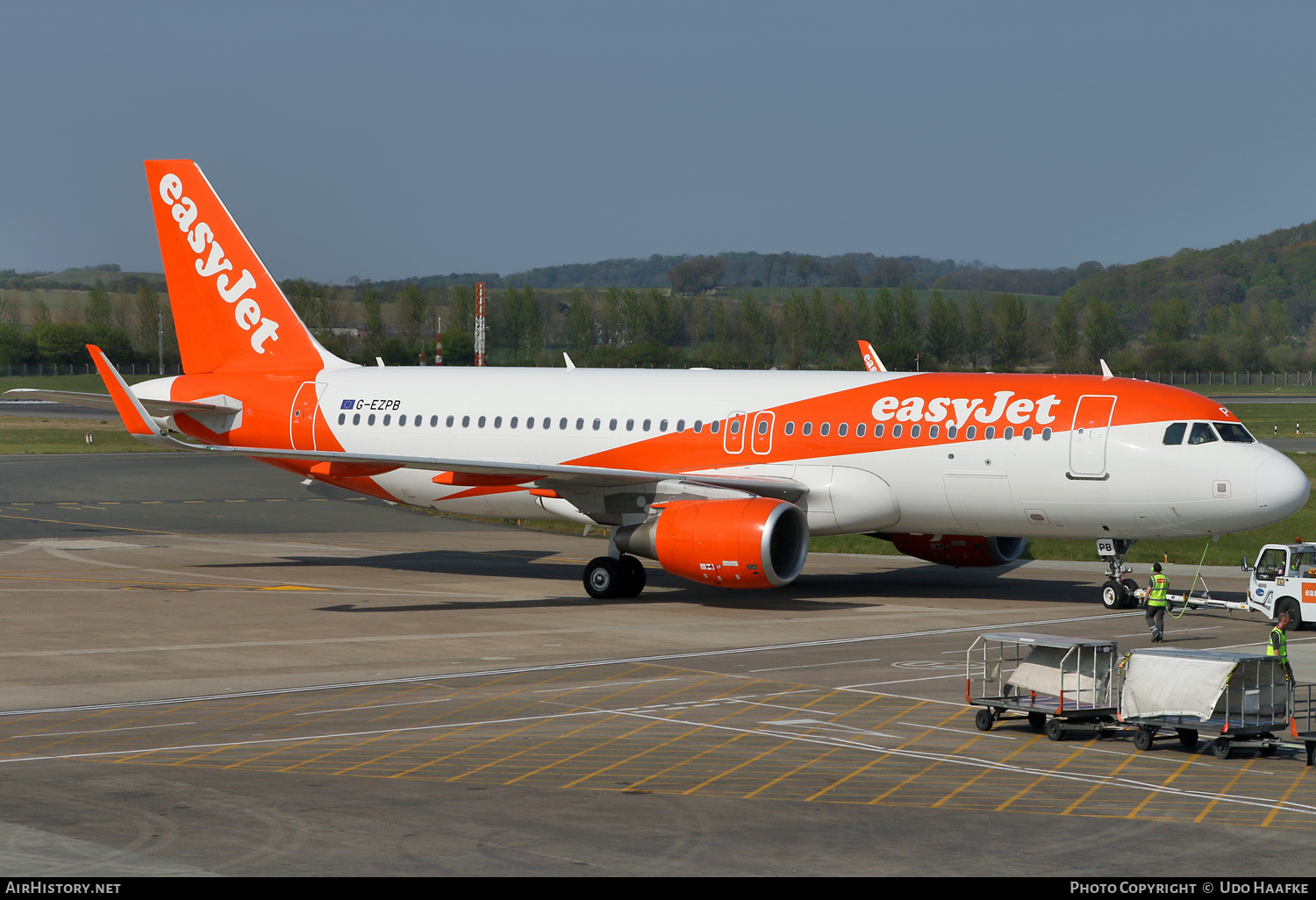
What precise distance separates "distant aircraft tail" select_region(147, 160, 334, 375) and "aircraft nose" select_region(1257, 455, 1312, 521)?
23770 millimetres

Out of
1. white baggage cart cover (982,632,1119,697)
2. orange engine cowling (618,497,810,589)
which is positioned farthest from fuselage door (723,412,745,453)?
white baggage cart cover (982,632,1119,697)

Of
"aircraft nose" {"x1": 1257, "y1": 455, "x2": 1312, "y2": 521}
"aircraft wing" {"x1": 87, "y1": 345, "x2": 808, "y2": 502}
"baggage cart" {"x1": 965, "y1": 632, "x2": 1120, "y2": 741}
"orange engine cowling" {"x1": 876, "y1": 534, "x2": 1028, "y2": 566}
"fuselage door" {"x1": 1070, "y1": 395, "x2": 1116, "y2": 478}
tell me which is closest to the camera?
"baggage cart" {"x1": 965, "y1": 632, "x2": 1120, "y2": 741}

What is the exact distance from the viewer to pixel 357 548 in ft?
144

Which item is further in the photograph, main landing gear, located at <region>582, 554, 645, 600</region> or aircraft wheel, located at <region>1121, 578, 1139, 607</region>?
main landing gear, located at <region>582, 554, 645, 600</region>

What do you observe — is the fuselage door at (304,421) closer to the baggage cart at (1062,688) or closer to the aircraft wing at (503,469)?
the aircraft wing at (503,469)

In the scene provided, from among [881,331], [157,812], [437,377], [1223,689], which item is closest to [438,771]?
[157,812]

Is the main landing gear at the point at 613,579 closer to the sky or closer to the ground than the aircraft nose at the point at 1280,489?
closer to the ground

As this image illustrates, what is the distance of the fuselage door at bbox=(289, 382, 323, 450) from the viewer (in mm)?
38031

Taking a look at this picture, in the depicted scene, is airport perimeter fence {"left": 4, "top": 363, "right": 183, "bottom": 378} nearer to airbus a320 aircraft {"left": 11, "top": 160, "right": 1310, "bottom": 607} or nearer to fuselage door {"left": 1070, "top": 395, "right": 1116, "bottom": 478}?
airbus a320 aircraft {"left": 11, "top": 160, "right": 1310, "bottom": 607}

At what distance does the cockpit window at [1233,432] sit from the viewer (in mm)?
29984

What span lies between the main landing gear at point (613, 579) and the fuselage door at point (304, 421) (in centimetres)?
937

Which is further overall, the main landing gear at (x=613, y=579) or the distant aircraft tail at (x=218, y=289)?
the distant aircraft tail at (x=218, y=289)

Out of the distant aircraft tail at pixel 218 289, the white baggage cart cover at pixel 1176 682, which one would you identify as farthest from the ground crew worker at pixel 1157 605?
the distant aircraft tail at pixel 218 289

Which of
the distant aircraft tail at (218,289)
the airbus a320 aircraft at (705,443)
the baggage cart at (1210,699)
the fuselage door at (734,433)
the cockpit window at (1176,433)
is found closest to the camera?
the baggage cart at (1210,699)
